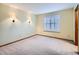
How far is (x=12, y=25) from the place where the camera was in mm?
4465

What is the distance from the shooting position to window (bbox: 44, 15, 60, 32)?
6.23 metres

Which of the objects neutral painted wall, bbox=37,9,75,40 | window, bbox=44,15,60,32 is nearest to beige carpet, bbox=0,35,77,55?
neutral painted wall, bbox=37,9,75,40

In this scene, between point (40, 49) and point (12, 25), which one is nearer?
point (40, 49)

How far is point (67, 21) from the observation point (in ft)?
17.6

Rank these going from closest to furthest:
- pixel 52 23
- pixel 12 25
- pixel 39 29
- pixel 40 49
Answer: pixel 40 49, pixel 12 25, pixel 52 23, pixel 39 29

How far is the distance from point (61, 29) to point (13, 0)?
5020 millimetres

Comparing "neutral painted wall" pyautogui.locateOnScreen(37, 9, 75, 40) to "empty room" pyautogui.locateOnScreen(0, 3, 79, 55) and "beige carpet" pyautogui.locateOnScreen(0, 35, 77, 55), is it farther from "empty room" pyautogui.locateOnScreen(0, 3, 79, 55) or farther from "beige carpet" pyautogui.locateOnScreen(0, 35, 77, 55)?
"beige carpet" pyautogui.locateOnScreen(0, 35, 77, 55)

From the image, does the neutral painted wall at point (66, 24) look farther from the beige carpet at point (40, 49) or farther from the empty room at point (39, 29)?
the beige carpet at point (40, 49)

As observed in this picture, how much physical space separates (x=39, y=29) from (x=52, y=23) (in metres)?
1.39

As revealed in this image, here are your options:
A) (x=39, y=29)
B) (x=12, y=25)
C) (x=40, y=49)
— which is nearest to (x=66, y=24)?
(x=39, y=29)

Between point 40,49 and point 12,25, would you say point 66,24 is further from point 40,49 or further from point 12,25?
point 12,25

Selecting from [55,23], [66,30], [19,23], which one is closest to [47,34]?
[55,23]

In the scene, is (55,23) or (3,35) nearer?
(3,35)
